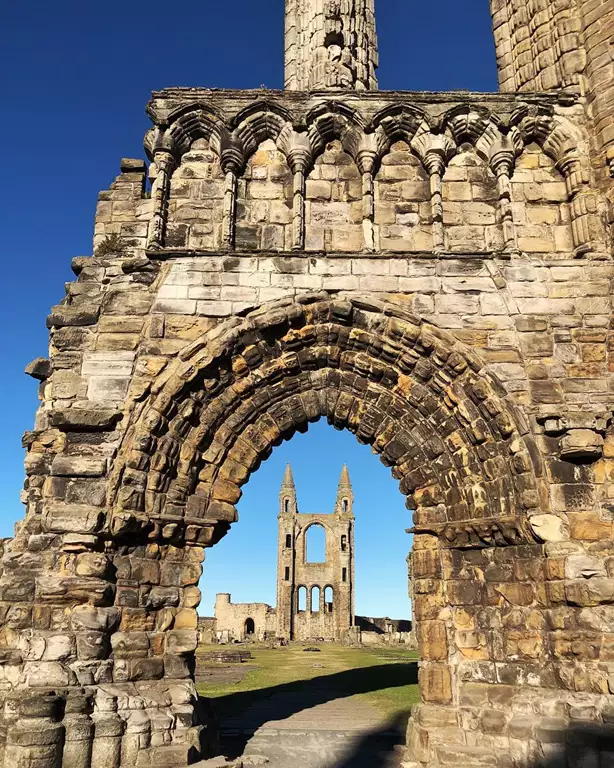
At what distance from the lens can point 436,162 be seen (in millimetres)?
7848

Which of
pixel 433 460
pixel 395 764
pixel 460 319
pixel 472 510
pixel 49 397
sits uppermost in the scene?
pixel 460 319

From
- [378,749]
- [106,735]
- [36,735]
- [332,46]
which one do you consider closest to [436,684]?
[378,749]

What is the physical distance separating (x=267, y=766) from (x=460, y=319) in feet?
16.5

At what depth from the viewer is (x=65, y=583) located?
594cm

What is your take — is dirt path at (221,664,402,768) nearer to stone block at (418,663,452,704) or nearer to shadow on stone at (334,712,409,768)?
shadow on stone at (334,712,409,768)

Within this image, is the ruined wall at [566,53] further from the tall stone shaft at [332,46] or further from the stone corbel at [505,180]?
the tall stone shaft at [332,46]

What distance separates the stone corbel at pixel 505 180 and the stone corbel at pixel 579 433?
7.17 feet

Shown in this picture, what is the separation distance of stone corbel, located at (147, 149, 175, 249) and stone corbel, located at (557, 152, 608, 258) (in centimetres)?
477

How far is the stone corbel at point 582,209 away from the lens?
7398mm

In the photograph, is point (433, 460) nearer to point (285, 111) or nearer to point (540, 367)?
point (540, 367)

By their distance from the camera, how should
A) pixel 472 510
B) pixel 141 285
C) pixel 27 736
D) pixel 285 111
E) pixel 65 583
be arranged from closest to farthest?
pixel 27 736
pixel 65 583
pixel 472 510
pixel 141 285
pixel 285 111

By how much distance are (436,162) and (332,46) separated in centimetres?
337

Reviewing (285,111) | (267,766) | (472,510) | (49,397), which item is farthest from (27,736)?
(285,111)

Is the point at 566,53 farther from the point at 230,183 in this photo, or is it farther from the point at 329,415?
the point at 329,415
